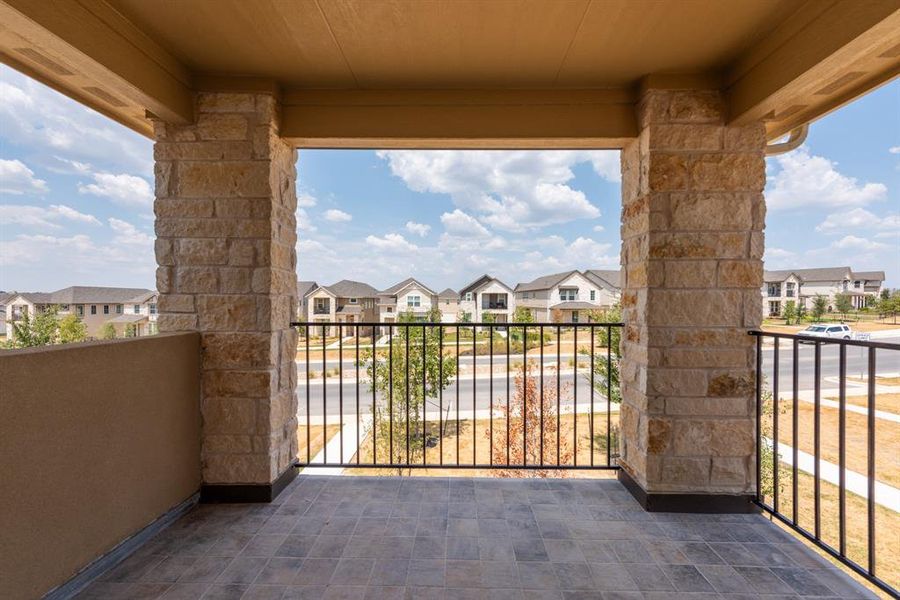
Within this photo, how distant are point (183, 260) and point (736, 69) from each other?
127 inches

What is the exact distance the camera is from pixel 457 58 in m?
1.92

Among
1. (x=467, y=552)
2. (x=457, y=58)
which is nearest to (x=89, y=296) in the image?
(x=457, y=58)

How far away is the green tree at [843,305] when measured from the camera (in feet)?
12.6

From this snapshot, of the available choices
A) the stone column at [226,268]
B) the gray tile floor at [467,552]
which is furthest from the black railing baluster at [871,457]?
the stone column at [226,268]

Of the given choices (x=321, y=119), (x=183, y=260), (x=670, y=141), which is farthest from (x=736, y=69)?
(x=183, y=260)

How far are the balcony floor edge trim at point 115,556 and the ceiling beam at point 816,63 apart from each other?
141 inches

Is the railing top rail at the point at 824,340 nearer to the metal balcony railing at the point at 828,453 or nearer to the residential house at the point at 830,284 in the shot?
the metal balcony railing at the point at 828,453

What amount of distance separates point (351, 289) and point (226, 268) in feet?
61.5

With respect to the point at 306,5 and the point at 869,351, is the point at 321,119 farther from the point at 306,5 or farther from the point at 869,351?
the point at 869,351

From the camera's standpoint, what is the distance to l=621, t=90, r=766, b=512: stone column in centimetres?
205

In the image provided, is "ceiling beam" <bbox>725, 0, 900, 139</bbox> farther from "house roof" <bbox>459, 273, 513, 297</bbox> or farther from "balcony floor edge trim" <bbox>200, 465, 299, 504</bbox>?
"house roof" <bbox>459, 273, 513, 297</bbox>

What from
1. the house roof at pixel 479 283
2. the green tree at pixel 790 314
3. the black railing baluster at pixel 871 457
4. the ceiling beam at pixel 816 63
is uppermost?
the ceiling beam at pixel 816 63

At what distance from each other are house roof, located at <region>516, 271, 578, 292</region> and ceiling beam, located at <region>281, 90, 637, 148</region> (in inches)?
611

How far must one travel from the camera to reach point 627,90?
220 cm
